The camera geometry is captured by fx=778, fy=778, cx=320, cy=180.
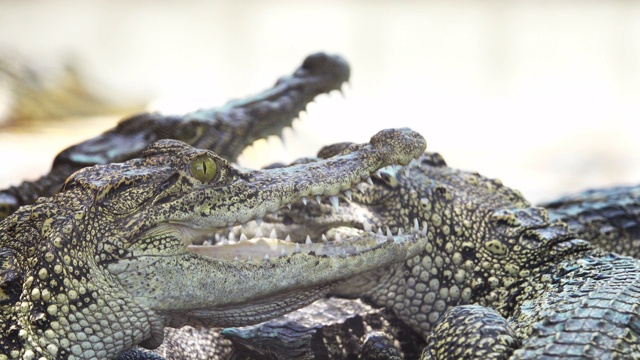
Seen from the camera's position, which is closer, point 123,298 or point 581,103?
point 123,298

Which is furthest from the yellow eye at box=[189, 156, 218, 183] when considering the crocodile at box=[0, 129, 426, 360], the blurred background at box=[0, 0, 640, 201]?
the blurred background at box=[0, 0, 640, 201]

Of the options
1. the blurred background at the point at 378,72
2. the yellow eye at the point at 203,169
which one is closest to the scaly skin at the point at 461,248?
the yellow eye at the point at 203,169

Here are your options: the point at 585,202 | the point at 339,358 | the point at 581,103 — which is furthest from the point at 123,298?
the point at 581,103

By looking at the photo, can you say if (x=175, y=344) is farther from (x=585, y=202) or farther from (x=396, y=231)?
(x=585, y=202)

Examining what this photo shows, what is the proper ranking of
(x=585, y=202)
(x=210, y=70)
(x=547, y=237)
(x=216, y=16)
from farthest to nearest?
(x=216, y=16)
(x=210, y=70)
(x=585, y=202)
(x=547, y=237)

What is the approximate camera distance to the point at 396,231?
3275 millimetres

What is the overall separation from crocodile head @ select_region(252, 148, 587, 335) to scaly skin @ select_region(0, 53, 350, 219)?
110 centimetres

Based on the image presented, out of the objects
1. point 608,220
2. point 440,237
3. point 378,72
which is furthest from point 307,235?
point 378,72

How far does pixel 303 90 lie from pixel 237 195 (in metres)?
1.77

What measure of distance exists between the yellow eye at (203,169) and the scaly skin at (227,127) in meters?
1.66

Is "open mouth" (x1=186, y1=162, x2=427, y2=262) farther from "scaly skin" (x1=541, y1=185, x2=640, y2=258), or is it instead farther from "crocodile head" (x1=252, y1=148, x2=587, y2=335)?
"scaly skin" (x1=541, y1=185, x2=640, y2=258)

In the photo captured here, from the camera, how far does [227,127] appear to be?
4395 mm

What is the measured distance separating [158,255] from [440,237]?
4.09 feet

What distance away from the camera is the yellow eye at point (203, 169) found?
8.82 feet
